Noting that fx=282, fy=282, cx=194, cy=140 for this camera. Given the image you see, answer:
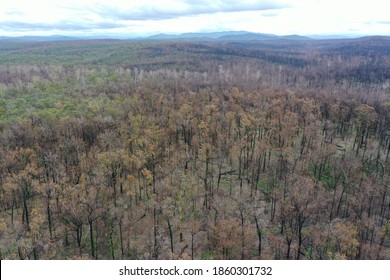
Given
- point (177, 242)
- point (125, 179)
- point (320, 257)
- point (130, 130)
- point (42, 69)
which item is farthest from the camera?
point (42, 69)

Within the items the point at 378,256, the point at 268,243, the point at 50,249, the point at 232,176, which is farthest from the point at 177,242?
the point at 378,256

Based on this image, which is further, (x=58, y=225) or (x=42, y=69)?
(x=42, y=69)

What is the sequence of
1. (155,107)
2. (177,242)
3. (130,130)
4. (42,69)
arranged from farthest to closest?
(42,69) < (155,107) < (130,130) < (177,242)

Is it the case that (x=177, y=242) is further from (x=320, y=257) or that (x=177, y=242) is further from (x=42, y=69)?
(x=42, y=69)

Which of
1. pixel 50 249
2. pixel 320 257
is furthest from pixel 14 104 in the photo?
pixel 320 257

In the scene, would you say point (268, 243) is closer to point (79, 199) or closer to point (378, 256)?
point (378, 256)

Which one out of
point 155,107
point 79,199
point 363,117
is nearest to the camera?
point 79,199

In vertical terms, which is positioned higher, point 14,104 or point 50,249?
point 14,104

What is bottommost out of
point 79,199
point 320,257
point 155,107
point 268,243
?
point 268,243

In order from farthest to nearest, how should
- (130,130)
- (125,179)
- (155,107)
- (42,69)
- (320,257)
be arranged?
(42,69) < (155,107) < (130,130) < (125,179) < (320,257)
